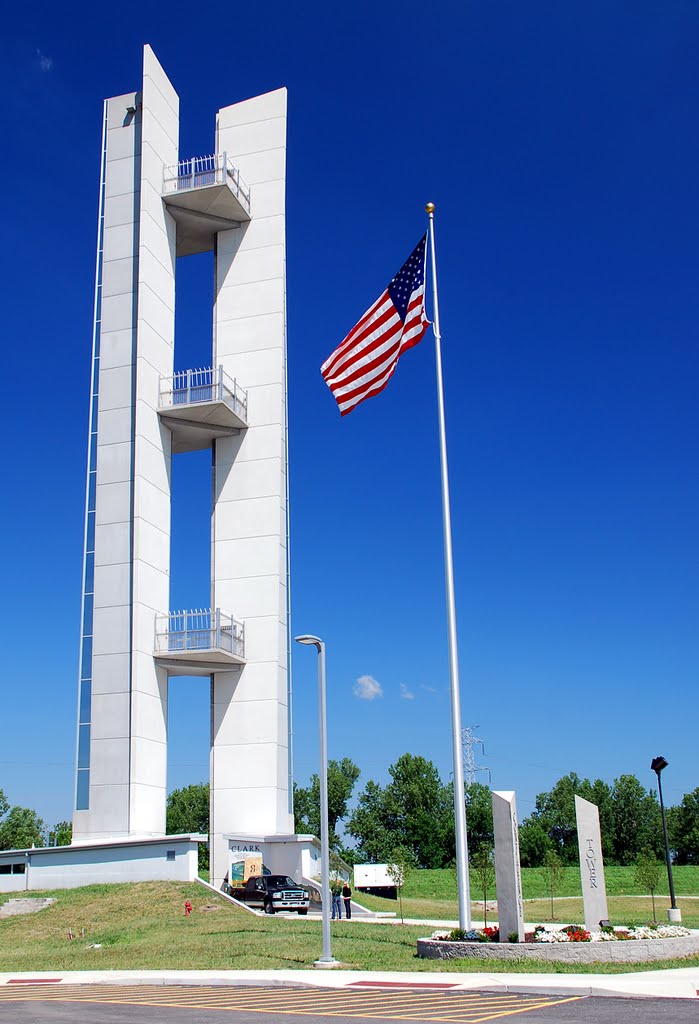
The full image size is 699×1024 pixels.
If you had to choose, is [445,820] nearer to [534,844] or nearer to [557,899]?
A: [534,844]

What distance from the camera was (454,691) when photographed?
22.0 meters

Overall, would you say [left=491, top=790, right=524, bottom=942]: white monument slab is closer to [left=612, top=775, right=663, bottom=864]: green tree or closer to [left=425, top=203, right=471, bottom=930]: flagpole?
[left=425, top=203, right=471, bottom=930]: flagpole

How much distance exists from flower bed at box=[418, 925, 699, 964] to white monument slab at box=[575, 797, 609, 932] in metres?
0.68

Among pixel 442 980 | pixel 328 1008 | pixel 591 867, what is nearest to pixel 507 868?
pixel 591 867

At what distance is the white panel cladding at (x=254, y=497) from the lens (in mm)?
43344

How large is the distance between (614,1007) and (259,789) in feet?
97.4

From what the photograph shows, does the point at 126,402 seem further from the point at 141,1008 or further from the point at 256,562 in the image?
the point at 141,1008

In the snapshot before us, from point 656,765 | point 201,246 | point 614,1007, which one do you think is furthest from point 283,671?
point 614,1007

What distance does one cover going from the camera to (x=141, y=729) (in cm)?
4112

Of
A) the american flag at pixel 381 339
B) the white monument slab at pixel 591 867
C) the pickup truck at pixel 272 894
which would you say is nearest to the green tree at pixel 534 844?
the pickup truck at pixel 272 894

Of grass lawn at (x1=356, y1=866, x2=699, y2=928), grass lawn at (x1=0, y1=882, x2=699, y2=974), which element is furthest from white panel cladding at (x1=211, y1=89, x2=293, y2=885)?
grass lawn at (x1=356, y1=866, x2=699, y2=928)

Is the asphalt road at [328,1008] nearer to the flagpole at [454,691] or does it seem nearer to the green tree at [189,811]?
the flagpole at [454,691]

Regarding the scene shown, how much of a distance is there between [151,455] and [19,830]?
2755 inches

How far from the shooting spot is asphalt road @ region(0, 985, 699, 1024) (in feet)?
45.5
